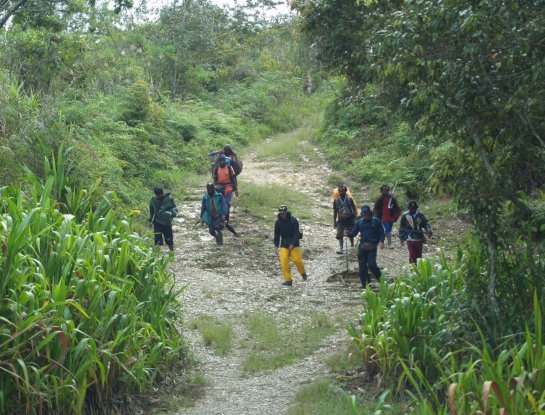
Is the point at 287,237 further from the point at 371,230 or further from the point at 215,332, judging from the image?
the point at 215,332

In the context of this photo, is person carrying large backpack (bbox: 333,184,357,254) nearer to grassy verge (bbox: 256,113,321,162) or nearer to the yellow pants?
the yellow pants

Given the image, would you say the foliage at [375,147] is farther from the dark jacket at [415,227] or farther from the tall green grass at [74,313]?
the tall green grass at [74,313]

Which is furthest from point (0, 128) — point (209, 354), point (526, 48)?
point (526, 48)

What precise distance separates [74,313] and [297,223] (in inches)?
236

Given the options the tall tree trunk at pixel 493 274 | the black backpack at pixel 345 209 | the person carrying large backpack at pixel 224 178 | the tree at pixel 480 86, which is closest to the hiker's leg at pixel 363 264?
the black backpack at pixel 345 209

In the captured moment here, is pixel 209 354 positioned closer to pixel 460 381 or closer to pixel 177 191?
pixel 460 381

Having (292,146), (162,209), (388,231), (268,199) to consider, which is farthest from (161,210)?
(292,146)

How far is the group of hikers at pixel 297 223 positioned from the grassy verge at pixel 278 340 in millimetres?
1576

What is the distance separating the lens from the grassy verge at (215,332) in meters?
10.4

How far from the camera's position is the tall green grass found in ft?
22.5

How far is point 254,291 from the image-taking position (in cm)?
1330

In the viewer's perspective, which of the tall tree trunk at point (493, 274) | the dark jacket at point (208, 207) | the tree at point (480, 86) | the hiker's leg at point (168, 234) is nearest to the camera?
the tree at point (480, 86)

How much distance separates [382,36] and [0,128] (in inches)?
306

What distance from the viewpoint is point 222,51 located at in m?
35.5
